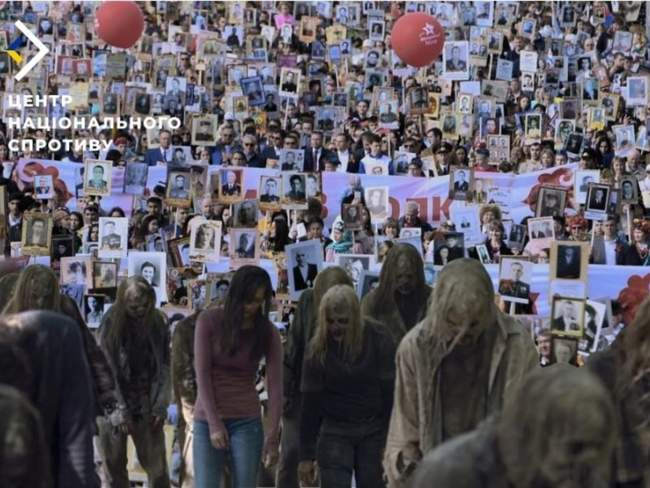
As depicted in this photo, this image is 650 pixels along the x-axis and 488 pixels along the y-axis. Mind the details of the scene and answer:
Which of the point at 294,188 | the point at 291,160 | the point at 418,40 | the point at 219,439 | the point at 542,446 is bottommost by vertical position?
the point at 219,439

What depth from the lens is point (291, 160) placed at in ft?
48.9

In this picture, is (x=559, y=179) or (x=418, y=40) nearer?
(x=559, y=179)

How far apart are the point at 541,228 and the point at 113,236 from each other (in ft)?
10.0

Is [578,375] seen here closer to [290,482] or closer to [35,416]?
[35,416]

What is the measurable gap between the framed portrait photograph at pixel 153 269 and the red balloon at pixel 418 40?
26.9ft

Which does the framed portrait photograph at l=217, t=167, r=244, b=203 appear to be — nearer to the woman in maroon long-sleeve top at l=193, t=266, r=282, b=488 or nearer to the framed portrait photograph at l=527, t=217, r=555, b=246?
the framed portrait photograph at l=527, t=217, r=555, b=246

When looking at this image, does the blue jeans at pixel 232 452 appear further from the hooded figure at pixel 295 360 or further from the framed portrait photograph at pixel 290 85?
the framed portrait photograph at pixel 290 85

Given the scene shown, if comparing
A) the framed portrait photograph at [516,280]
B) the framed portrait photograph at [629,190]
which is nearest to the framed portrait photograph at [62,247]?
the framed portrait photograph at [516,280]

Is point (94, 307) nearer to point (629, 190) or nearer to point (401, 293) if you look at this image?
point (401, 293)

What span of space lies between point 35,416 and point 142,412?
15.0ft

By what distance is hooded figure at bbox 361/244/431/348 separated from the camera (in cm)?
733

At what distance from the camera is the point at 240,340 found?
6.83 meters

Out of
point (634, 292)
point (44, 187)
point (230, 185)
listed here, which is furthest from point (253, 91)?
point (634, 292)

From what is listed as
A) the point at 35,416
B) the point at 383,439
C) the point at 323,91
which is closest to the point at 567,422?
the point at 35,416
